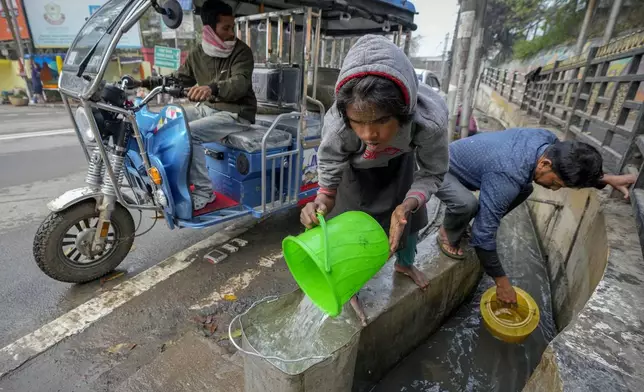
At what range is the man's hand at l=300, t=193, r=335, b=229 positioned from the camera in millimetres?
Result: 1651

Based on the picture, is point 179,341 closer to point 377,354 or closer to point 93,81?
point 377,354

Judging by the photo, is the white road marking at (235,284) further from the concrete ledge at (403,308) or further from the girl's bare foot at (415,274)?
the girl's bare foot at (415,274)

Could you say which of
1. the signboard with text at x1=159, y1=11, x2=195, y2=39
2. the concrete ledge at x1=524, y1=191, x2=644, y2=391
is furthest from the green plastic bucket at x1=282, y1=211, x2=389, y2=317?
the signboard with text at x1=159, y1=11, x2=195, y2=39

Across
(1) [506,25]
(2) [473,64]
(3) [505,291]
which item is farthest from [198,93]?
(1) [506,25]

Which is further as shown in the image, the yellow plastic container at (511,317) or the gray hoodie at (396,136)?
the yellow plastic container at (511,317)

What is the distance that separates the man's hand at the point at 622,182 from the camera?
2.51 meters

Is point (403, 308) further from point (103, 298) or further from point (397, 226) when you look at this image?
point (103, 298)

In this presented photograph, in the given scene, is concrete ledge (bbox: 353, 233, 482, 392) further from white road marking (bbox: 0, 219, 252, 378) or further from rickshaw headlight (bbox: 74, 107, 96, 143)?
rickshaw headlight (bbox: 74, 107, 96, 143)

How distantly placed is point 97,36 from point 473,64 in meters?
6.50

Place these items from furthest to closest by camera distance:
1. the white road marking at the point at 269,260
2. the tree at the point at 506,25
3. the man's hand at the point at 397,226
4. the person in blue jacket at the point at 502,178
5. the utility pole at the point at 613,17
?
the tree at the point at 506,25
the utility pole at the point at 613,17
the white road marking at the point at 269,260
the person in blue jacket at the point at 502,178
the man's hand at the point at 397,226

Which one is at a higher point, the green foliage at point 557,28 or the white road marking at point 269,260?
the green foliage at point 557,28

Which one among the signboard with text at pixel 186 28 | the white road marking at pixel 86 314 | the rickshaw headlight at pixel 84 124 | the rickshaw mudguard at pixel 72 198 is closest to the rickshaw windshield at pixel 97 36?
the rickshaw headlight at pixel 84 124

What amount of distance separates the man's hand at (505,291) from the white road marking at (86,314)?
2482 mm

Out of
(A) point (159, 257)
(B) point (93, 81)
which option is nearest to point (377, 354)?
(A) point (159, 257)
